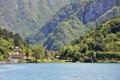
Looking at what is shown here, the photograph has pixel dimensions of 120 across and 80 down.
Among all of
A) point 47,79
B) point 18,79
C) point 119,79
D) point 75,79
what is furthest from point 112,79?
point 18,79

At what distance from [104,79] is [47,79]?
13100 millimetres

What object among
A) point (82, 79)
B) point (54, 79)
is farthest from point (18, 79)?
point (82, 79)

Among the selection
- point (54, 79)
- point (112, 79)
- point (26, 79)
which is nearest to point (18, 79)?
point (26, 79)

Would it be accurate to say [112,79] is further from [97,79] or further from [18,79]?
[18,79]

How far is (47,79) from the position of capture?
3627 inches

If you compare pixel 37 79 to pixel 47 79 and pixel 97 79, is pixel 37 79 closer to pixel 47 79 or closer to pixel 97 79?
pixel 47 79

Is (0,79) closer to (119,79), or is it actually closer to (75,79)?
(75,79)

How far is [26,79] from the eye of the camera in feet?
300

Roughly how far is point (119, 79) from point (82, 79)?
27.2 feet

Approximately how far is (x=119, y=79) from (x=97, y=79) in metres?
4.92

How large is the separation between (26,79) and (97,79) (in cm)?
1620

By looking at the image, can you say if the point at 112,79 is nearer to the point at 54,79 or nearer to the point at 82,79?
the point at 82,79

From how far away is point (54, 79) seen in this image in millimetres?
91750

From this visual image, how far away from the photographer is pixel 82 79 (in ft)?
296
